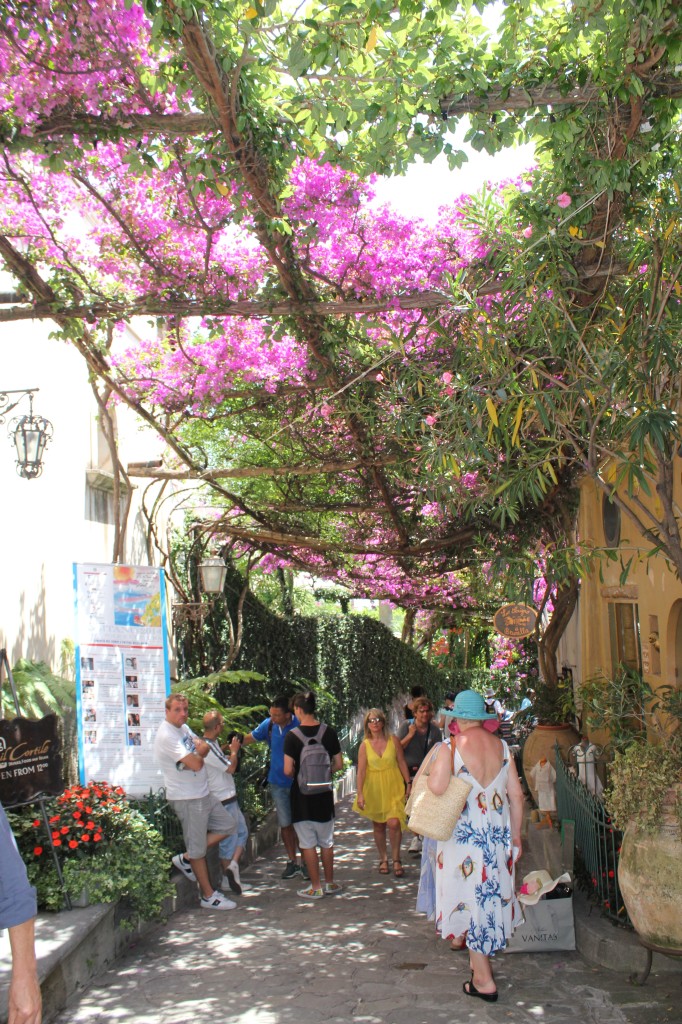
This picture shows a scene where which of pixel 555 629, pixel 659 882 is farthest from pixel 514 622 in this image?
pixel 659 882

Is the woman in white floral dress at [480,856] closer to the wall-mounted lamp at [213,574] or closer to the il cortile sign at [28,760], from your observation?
the il cortile sign at [28,760]

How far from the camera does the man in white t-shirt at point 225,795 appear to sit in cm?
858

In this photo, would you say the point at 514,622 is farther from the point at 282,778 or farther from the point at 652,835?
the point at 652,835

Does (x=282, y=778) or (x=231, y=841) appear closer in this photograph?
(x=231, y=841)

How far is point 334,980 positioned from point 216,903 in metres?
2.27

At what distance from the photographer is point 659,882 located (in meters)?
5.43

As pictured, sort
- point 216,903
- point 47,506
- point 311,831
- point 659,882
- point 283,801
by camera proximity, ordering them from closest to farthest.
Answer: point 659,882 → point 216,903 → point 311,831 → point 283,801 → point 47,506

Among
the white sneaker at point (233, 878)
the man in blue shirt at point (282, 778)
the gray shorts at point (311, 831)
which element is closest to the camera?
the gray shorts at point (311, 831)

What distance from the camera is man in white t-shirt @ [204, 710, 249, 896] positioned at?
8.58 m

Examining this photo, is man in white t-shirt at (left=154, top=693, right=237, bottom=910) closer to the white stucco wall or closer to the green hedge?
the white stucco wall

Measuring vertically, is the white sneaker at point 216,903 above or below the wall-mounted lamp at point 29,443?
below

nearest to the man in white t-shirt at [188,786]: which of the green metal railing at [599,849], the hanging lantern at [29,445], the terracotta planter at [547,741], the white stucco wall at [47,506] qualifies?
the white stucco wall at [47,506]

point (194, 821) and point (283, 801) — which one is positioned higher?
point (194, 821)

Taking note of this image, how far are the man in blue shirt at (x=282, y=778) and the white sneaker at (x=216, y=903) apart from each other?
1.21m
